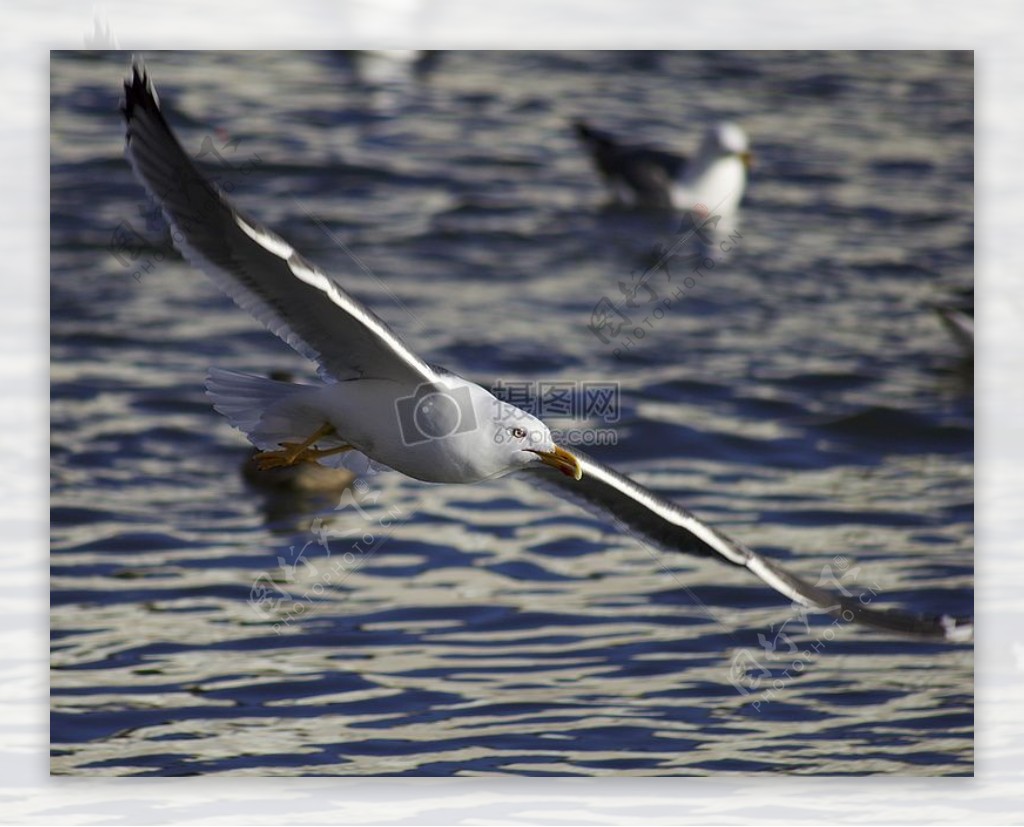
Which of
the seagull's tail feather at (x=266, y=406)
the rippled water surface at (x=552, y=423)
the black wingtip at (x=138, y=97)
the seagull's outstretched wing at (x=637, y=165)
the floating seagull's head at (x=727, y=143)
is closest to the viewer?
the black wingtip at (x=138, y=97)

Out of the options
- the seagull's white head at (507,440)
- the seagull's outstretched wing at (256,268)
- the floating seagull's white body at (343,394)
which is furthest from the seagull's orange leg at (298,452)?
the seagull's white head at (507,440)

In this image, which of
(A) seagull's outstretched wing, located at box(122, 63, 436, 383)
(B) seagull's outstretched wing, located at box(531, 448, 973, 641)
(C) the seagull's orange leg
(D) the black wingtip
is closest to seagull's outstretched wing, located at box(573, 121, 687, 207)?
(B) seagull's outstretched wing, located at box(531, 448, 973, 641)

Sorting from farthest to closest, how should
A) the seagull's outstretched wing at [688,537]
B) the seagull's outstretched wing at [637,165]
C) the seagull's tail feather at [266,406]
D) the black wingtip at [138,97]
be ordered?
the seagull's outstretched wing at [637,165] → the seagull's outstretched wing at [688,537] → the seagull's tail feather at [266,406] → the black wingtip at [138,97]

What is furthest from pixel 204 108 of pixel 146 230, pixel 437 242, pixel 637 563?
pixel 637 563

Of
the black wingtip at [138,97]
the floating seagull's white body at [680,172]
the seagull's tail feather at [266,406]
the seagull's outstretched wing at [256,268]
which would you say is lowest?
the seagull's tail feather at [266,406]

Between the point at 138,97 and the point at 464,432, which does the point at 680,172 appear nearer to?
the point at 464,432

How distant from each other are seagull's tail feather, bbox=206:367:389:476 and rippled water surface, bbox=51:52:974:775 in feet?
2.64

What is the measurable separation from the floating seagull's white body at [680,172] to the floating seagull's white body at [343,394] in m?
1.74

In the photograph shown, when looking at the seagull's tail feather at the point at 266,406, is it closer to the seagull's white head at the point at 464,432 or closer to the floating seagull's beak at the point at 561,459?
the seagull's white head at the point at 464,432

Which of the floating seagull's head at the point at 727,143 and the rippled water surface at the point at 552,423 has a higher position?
the floating seagull's head at the point at 727,143

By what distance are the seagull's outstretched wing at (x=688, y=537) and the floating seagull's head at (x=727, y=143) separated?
5.88 ft

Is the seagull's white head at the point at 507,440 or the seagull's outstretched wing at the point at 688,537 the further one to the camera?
the seagull's outstretched wing at the point at 688,537

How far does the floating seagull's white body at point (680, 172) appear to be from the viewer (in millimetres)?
5840

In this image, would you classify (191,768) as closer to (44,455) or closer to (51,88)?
(44,455)
